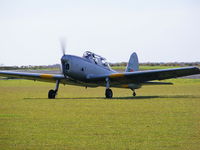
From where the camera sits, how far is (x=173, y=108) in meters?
16.1

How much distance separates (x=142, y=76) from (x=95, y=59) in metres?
2.42

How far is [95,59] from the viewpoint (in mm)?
23875

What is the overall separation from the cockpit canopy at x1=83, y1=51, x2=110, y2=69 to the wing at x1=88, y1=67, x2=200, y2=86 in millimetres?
932

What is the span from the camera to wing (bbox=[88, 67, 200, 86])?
21.9 m

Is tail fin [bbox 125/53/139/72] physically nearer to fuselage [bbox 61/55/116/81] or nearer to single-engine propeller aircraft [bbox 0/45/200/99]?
single-engine propeller aircraft [bbox 0/45/200/99]

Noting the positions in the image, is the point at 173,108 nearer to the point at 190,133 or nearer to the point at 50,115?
the point at 50,115

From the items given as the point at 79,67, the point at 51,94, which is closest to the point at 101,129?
the point at 79,67

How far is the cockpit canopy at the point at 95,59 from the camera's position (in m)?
23.6

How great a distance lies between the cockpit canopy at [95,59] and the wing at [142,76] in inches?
36.7

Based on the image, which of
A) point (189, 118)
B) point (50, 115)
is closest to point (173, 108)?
point (189, 118)

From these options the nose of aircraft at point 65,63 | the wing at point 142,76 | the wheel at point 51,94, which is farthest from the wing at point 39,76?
the wing at point 142,76

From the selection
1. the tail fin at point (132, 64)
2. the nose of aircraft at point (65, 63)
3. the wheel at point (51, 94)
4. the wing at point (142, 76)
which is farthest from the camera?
the tail fin at point (132, 64)

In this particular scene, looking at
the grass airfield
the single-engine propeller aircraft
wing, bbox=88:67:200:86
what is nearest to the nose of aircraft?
the single-engine propeller aircraft

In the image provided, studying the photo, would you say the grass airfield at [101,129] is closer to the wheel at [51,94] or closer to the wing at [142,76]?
the wing at [142,76]
